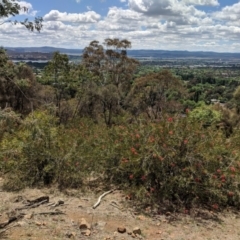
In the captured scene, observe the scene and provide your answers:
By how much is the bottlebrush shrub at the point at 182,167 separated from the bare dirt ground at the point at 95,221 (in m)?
0.40

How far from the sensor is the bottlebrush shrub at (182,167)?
21.0 feet

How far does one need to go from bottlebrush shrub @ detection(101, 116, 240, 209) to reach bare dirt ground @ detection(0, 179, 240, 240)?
15.7 inches

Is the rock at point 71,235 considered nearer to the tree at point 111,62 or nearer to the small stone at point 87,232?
the small stone at point 87,232

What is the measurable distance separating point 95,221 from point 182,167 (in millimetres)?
2015

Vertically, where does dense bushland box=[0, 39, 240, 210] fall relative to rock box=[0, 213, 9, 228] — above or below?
above

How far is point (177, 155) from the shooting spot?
6.56 metres

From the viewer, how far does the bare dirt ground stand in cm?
512

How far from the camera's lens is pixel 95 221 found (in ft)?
18.4

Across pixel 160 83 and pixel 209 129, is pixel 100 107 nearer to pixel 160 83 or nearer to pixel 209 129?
pixel 160 83

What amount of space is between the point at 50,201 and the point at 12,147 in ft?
6.76

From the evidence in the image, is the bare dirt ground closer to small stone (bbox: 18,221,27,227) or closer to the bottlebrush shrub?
small stone (bbox: 18,221,27,227)

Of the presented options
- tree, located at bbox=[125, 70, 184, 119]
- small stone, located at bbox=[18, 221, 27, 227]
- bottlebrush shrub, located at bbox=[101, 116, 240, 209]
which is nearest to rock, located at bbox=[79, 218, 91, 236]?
small stone, located at bbox=[18, 221, 27, 227]

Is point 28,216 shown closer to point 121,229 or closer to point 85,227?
point 85,227

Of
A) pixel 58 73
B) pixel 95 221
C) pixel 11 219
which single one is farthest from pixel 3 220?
→ pixel 58 73
